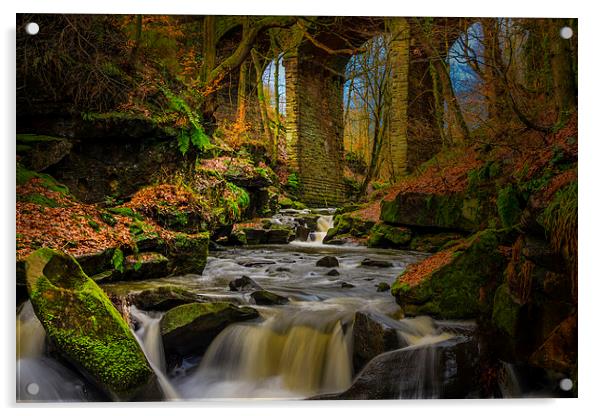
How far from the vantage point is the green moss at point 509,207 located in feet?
9.27

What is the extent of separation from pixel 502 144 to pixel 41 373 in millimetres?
3578

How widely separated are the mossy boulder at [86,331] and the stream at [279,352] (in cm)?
12

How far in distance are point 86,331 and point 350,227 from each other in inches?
85.3

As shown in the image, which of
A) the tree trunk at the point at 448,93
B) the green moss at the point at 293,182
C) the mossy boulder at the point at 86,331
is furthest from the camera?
the green moss at the point at 293,182

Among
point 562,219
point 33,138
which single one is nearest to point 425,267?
point 562,219

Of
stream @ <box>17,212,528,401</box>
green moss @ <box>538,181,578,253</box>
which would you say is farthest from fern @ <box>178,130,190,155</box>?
green moss @ <box>538,181,578,253</box>

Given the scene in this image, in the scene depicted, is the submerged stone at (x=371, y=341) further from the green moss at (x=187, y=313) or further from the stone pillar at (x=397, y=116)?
the stone pillar at (x=397, y=116)

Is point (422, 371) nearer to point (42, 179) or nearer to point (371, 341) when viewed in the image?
point (371, 341)

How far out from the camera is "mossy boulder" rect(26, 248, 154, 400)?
2.43 metres

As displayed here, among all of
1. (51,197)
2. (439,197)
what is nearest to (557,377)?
(439,197)

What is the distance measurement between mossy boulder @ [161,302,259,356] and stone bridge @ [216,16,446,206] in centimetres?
137

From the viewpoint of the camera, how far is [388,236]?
3385 mm

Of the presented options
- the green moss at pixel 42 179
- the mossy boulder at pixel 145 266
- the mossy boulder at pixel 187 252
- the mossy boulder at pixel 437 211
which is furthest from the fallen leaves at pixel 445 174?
the green moss at pixel 42 179

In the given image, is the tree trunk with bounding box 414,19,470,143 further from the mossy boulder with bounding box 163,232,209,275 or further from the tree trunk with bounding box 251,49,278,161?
the mossy boulder with bounding box 163,232,209,275
